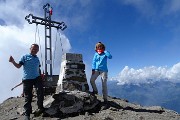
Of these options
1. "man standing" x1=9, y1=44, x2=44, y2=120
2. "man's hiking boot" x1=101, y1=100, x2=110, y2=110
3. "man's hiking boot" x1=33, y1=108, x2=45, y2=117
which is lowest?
"man's hiking boot" x1=33, y1=108, x2=45, y2=117

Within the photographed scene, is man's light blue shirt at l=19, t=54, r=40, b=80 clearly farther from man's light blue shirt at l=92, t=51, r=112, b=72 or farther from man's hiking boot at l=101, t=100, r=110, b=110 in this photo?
man's hiking boot at l=101, t=100, r=110, b=110

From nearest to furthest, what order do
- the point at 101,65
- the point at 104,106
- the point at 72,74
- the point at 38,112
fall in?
the point at 38,112
the point at 104,106
the point at 101,65
the point at 72,74

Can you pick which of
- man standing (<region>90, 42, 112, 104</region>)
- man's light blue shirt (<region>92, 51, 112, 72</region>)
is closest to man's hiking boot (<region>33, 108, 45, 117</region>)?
man standing (<region>90, 42, 112, 104</region>)

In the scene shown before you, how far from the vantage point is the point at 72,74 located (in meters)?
13.3

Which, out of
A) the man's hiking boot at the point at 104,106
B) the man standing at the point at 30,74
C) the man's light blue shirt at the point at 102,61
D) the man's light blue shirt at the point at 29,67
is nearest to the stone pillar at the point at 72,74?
the man's light blue shirt at the point at 102,61

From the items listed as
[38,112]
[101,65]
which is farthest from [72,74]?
[38,112]

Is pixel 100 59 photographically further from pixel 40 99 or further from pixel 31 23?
pixel 31 23

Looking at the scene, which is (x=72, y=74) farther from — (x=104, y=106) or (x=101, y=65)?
(x=104, y=106)

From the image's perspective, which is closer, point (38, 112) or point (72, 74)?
point (38, 112)

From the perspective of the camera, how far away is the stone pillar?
12970 mm

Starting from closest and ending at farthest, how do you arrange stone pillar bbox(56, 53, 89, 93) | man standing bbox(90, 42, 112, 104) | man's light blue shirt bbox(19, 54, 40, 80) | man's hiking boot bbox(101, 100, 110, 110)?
1. man's light blue shirt bbox(19, 54, 40, 80)
2. man's hiking boot bbox(101, 100, 110, 110)
3. man standing bbox(90, 42, 112, 104)
4. stone pillar bbox(56, 53, 89, 93)

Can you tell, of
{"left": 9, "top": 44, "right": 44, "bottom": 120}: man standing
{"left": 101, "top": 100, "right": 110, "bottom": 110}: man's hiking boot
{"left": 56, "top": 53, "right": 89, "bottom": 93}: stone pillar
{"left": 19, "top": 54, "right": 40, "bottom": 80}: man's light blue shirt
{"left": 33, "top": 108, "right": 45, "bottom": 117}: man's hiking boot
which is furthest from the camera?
{"left": 56, "top": 53, "right": 89, "bottom": 93}: stone pillar

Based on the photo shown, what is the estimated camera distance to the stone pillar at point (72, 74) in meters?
13.0

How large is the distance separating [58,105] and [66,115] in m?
0.55
